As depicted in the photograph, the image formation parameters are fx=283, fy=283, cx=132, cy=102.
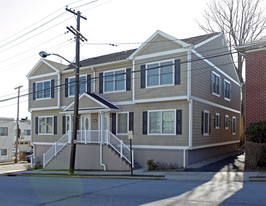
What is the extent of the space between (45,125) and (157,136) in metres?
12.1

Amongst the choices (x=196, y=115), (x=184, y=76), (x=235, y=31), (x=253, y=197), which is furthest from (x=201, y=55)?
(x=235, y=31)

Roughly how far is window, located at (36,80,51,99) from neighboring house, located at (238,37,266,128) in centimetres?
1653

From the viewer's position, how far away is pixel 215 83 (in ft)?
71.4

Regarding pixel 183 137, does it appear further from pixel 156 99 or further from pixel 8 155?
pixel 8 155

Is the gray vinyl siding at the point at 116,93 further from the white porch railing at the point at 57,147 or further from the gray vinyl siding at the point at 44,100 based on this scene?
the gray vinyl siding at the point at 44,100

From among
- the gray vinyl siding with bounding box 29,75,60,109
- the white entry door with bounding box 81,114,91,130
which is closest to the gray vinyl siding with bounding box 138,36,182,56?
the white entry door with bounding box 81,114,91,130

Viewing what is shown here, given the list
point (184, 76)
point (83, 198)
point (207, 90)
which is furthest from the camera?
point (207, 90)

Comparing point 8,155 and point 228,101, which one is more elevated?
point 228,101

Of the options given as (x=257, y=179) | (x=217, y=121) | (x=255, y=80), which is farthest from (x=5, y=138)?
(x=257, y=179)

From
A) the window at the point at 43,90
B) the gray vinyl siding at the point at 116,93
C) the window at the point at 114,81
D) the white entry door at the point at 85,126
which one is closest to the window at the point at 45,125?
the window at the point at 43,90

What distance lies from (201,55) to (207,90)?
107 inches

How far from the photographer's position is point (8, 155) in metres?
49.4

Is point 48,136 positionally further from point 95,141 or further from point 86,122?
point 95,141

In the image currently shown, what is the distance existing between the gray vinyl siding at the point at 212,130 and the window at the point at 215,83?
1261 millimetres
